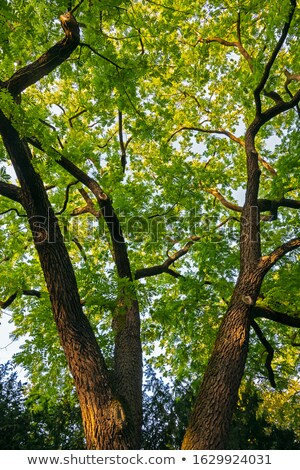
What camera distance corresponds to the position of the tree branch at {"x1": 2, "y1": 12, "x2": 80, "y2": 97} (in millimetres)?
4273

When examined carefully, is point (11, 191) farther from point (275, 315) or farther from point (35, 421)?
point (35, 421)

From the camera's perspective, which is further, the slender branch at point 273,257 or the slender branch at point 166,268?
the slender branch at point 166,268

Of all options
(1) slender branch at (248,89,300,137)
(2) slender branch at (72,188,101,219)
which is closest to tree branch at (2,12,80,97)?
(2) slender branch at (72,188,101,219)

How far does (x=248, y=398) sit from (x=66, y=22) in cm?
827

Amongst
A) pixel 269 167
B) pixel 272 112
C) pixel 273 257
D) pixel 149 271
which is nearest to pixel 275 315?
pixel 273 257

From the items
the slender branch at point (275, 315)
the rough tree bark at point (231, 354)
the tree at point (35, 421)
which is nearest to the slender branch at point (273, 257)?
the rough tree bark at point (231, 354)

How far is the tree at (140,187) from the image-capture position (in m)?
3.91

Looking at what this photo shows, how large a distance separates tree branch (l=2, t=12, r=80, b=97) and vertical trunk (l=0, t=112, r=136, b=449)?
2.59ft

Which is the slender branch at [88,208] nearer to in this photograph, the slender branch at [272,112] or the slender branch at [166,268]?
the slender branch at [166,268]

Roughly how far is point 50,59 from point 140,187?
4697 mm

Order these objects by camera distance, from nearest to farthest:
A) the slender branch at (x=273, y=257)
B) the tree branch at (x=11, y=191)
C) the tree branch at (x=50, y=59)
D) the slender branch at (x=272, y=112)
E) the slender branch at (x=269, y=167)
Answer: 1. the tree branch at (x=50, y=59)
2. the tree branch at (x=11, y=191)
3. the slender branch at (x=273, y=257)
4. the slender branch at (x=272, y=112)
5. the slender branch at (x=269, y=167)

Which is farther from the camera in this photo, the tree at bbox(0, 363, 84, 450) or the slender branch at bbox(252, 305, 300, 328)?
the tree at bbox(0, 363, 84, 450)

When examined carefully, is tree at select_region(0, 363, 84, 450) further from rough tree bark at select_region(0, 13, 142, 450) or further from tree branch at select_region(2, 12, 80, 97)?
tree branch at select_region(2, 12, 80, 97)

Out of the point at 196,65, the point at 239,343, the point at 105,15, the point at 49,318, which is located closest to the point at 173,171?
the point at 196,65
